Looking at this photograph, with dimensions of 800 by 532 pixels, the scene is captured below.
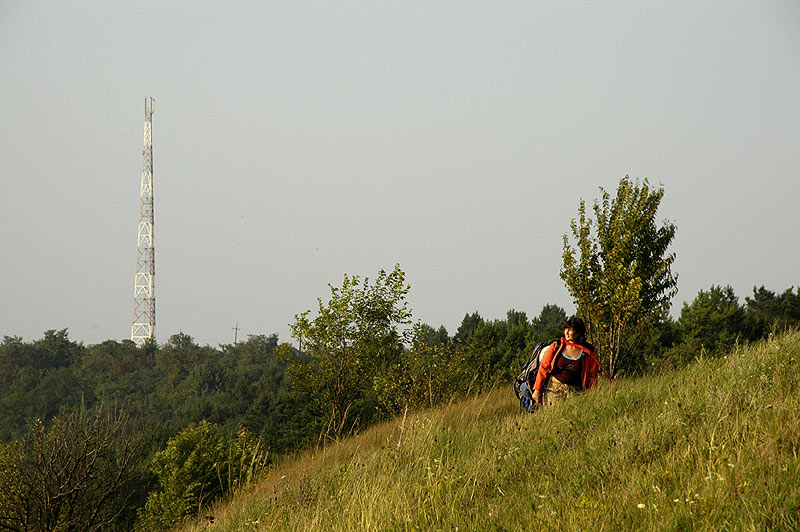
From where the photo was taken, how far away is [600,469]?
4.17 m

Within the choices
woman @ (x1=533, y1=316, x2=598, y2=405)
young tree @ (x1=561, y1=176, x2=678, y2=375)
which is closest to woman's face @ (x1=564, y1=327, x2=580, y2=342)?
woman @ (x1=533, y1=316, x2=598, y2=405)

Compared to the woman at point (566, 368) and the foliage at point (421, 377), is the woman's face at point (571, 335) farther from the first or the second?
the foliage at point (421, 377)

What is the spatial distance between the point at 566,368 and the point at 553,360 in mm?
173

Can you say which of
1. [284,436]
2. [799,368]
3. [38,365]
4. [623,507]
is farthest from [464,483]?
[38,365]

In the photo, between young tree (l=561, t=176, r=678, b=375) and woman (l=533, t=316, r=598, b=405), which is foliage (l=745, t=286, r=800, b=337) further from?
woman (l=533, t=316, r=598, b=405)

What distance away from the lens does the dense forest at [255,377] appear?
82.7 ft

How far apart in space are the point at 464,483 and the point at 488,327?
170ft

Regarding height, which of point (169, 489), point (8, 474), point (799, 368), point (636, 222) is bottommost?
point (169, 489)

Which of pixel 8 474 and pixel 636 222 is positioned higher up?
pixel 636 222

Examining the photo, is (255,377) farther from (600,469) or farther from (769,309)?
(600,469)

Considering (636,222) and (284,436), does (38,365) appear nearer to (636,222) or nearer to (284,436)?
(284,436)

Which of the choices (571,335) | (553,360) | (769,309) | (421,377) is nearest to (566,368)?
(553,360)

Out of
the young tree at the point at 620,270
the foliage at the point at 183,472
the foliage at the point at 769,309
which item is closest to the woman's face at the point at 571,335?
the young tree at the point at 620,270

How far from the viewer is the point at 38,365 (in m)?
115
